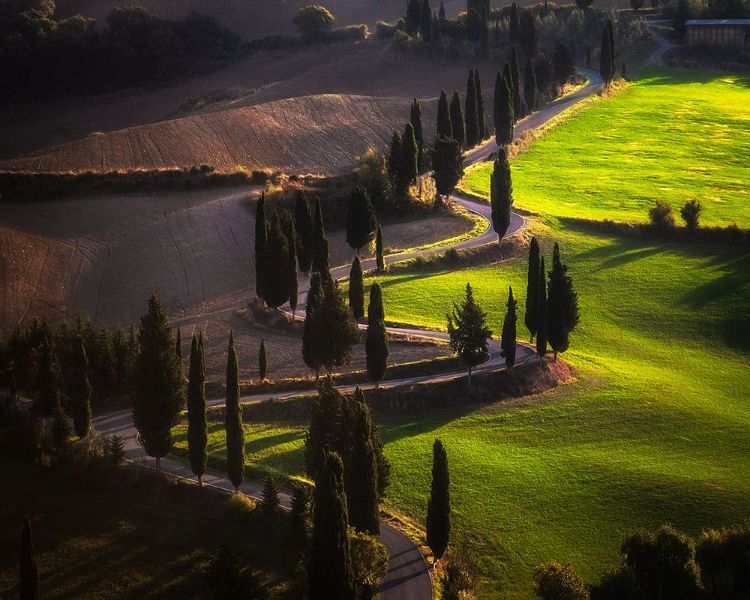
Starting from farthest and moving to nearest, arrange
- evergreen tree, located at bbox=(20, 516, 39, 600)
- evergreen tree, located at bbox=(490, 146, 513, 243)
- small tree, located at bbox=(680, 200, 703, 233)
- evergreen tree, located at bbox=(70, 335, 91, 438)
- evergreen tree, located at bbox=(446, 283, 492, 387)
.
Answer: small tree, located at bbox=(680, 200, 703, 233) → evergreen tree, located at bbox=(490, 146, 513, 243) → evergreen tree, located at bbox=(446, 283, 492, 387) → evergreen tree, located at bbox=(70, 335, 91, 438) → evergreen tree, located at bbox=(20, 516, 39, 600)

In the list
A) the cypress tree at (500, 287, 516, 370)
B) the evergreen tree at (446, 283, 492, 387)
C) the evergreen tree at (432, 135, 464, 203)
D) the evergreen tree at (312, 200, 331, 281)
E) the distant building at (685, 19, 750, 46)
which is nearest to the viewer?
the evergreen tree at (446, 283, 492, 387)

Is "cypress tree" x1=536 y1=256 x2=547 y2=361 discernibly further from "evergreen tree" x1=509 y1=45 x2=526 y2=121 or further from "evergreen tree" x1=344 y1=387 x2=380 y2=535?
"evergreen tree" x1=509 y1=45 x2=526 y2=121

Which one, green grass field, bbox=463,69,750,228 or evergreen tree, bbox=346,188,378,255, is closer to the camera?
evergreen tree, bbox=346,188,378,255

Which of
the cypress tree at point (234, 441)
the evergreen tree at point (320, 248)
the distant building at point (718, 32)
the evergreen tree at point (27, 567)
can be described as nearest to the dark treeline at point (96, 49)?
the distant building at point (718, 32)

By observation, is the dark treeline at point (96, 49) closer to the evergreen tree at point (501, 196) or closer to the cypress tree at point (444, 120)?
the cypress tree at point (444, 120)

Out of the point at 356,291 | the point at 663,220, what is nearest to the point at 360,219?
the point at 356,291

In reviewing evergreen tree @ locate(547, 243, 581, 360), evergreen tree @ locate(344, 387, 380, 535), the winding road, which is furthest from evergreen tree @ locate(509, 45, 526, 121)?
evergreen tree @ locate(344, 387, 380, 535)
